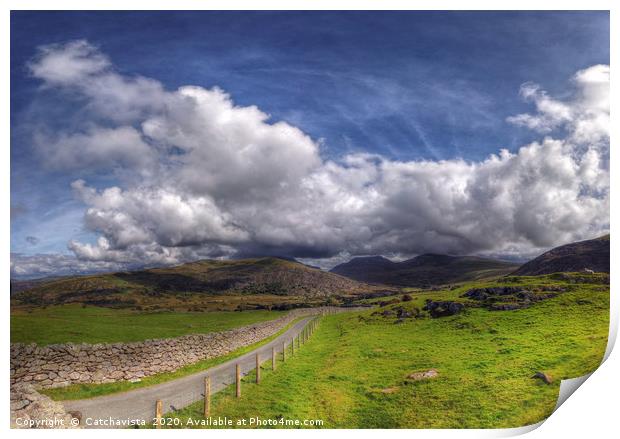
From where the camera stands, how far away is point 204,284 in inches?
6275

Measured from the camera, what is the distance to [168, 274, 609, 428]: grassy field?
14.8m

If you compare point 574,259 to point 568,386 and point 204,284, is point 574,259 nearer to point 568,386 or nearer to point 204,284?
point 568,386

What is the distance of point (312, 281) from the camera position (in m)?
149

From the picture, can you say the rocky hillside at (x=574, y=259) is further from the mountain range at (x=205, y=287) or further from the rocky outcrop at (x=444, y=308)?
the mountain range at (x=205, y=287)

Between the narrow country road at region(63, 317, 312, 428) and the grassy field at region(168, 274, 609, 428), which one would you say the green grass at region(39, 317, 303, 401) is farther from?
the grassy field at region(168, 274, 609, 428)

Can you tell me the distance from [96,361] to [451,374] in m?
17.2

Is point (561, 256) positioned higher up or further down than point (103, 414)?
higher up

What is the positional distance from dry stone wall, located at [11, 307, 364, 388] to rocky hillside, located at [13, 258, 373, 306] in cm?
9837

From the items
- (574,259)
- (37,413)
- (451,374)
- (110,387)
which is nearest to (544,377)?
(451,374)

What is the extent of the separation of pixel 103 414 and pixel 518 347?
20.8 m

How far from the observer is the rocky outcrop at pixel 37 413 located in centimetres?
1270

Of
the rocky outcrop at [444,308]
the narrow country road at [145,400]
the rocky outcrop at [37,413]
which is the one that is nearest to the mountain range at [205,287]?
the rocky outcrop at [444,308]
